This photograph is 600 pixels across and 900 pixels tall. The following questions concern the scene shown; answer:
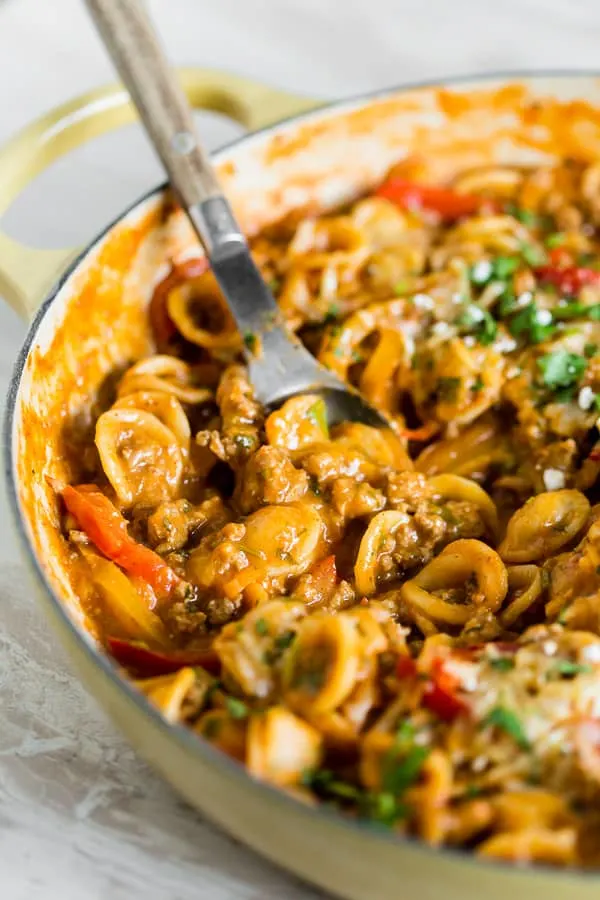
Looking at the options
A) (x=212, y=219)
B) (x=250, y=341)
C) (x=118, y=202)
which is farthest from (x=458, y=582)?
(x=118, y=202)

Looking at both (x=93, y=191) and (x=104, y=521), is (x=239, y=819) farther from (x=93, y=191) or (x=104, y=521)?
(x=93, y=191)

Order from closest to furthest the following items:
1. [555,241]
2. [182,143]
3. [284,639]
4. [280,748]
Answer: [280,748], [284,639], [182,143], [555,241]

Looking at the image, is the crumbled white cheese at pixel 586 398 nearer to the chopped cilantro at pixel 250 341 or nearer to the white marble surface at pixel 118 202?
the chopped cilantro at pixel 250 341

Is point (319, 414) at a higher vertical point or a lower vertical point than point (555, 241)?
lower

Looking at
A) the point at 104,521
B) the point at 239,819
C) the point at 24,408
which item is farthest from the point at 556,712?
the point at 24,408

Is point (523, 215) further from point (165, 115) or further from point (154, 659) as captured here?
point (154, 659)

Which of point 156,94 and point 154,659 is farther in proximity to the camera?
A: point 156,94
